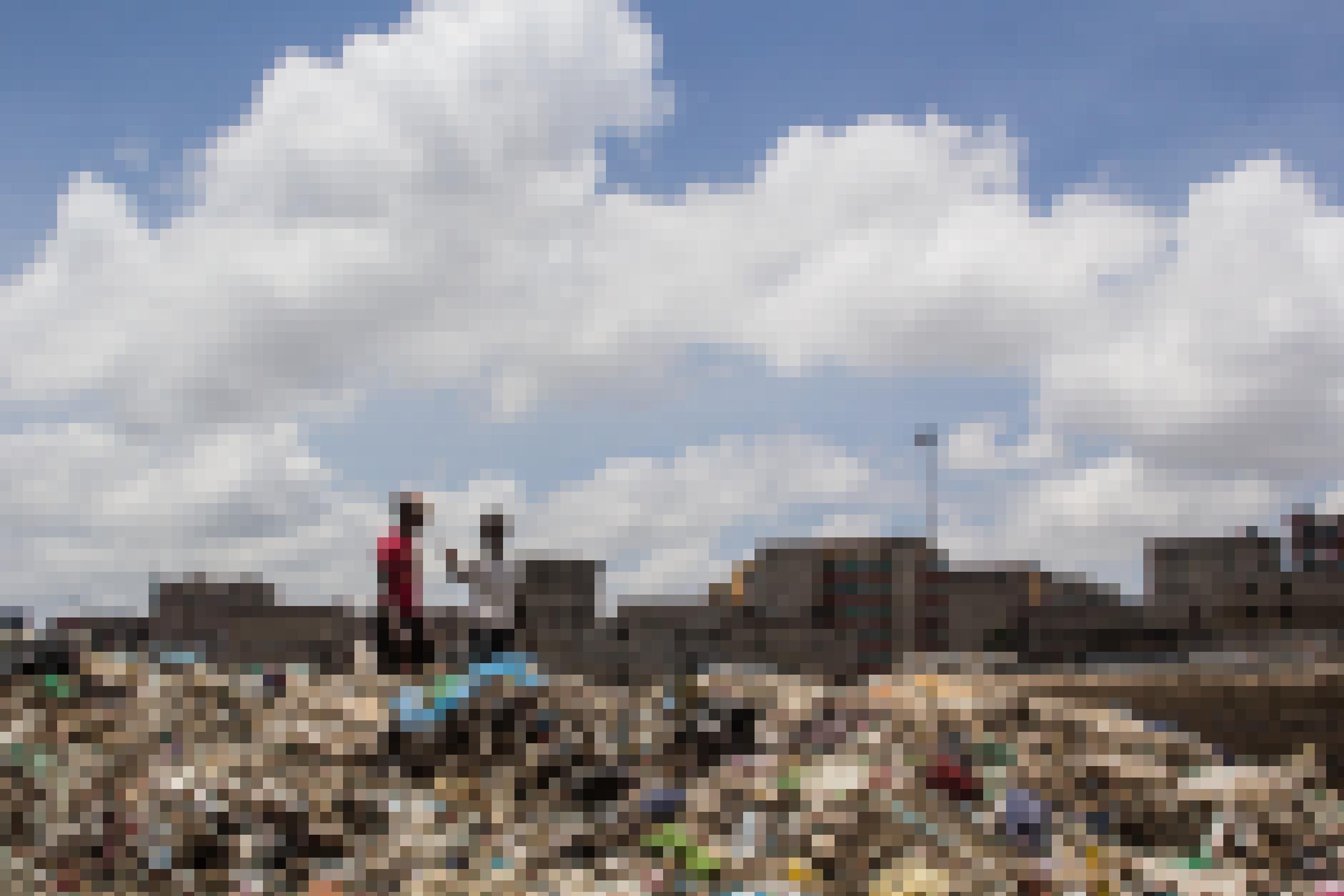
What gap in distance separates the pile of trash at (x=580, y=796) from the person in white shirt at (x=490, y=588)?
32cm

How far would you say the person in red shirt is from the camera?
24.1 ft

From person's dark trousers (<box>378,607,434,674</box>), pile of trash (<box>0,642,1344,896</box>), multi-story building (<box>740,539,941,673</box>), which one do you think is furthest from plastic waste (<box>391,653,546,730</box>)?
multi-story building (<box>740,539,941,673</box>)

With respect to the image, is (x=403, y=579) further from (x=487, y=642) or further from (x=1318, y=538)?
(x=1318, y=538)

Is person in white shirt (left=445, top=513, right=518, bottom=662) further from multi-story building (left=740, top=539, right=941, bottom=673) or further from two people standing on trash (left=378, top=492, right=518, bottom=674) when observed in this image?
multi-story building (left=740, top=539, right=941, bottom=673)

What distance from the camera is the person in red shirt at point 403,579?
7.33 metres

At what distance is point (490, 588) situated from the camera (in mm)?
7824

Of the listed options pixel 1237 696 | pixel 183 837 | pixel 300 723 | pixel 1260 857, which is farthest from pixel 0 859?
pixel 1237 696

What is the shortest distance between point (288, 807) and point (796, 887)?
2.35 meters

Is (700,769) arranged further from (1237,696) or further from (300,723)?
(1237,696)

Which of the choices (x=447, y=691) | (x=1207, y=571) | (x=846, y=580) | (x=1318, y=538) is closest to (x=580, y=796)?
(x=447, y=691)

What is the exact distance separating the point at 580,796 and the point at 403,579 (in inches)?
69.3

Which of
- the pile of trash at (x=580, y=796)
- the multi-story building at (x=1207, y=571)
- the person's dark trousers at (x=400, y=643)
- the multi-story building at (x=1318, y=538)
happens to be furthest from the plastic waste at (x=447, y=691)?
the multi-story building at (x=1318, y=538)

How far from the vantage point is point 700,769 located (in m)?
7.00

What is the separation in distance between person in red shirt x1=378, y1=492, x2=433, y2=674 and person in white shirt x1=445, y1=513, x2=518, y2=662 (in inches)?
16.8
